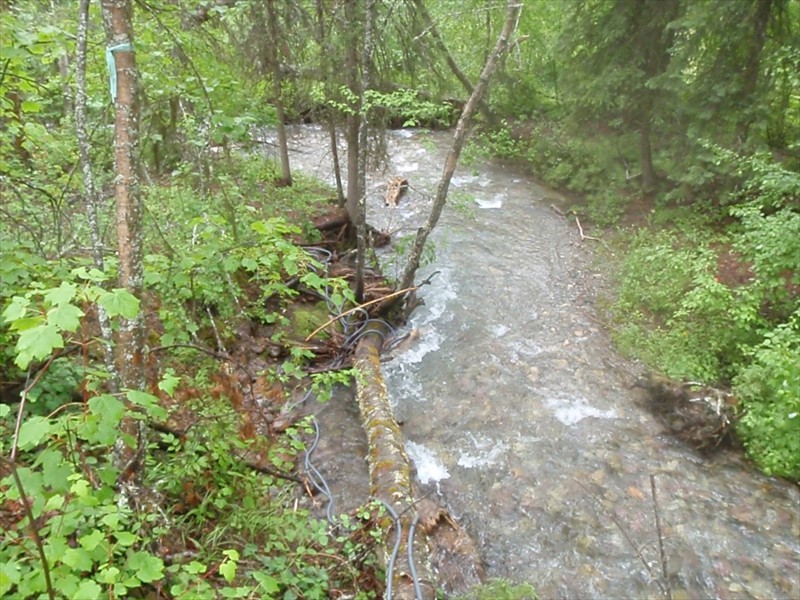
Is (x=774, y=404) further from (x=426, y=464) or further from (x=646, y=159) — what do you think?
(x=646, y=159)

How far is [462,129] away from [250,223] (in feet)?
11.9

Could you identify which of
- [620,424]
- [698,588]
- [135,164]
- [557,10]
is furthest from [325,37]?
[557,10]

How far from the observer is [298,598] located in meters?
3.10

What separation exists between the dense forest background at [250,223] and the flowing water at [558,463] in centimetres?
69

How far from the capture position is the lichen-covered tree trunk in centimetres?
374

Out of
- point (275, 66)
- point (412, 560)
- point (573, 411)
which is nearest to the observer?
point (412, 560)

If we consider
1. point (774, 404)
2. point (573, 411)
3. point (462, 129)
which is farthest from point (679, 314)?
point (462, 129)

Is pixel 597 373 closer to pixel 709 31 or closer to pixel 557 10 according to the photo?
pixel 709 31

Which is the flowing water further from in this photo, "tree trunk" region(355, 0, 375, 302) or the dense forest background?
"tree trunk" region(355, 0, 375, 302)

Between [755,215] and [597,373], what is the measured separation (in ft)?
9.35

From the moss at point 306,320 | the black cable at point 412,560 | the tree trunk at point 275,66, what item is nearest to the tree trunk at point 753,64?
the moss at point 306,320

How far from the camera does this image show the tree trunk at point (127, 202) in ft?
8.68

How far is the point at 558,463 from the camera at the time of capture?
227 inches

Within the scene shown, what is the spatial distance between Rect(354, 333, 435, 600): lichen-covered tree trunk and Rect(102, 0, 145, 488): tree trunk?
6.32 feet
